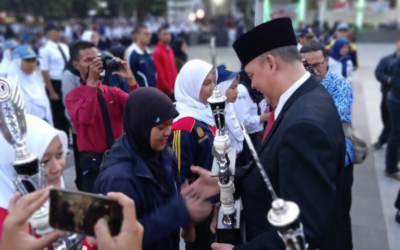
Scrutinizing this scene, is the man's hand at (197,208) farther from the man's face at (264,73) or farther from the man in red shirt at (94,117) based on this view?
the man in red shirt at (94,117)

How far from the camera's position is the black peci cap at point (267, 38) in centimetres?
177

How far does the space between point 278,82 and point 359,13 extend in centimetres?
3133

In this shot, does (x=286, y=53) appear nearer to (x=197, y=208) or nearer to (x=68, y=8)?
(x=197, y=208)

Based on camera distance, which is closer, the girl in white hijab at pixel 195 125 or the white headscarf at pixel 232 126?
the girl in white hijab at pixel 195 125

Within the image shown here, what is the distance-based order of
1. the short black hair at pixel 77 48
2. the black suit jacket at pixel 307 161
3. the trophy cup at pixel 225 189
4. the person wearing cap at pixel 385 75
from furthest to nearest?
the person wearing cap at pixel 385 75, the short black hair at pixel 77 48, the trophy cup at pixel 225 189, the black suit jacket at pixel 307 161

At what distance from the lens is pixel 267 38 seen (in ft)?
5.81

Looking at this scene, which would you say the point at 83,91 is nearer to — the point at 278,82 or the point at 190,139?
the point at 190,139

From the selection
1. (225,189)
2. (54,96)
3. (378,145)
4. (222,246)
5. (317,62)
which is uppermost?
(317,62)

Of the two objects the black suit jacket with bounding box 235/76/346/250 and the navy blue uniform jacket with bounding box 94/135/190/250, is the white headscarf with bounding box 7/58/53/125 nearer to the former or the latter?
the navy blue uniform jacket with bounding box 94/135/190/250

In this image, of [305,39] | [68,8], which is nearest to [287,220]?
[305,39]

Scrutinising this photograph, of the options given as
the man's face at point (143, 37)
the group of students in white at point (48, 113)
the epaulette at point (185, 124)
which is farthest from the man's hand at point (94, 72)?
the man's face at point (143, 37)

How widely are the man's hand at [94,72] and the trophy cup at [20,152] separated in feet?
5.51

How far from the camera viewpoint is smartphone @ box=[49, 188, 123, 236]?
1164mm

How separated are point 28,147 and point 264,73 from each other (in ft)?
Answer: 3.78
